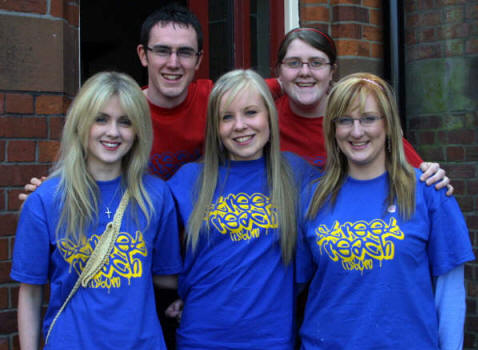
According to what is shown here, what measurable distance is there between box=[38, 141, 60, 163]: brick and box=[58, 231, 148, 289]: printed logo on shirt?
98cm

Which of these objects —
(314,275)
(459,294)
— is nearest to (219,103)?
(314,275)

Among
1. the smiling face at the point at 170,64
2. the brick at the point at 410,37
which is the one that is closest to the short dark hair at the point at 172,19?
the smiling face at the point at 170,64

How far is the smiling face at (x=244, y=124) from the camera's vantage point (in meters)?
2.43

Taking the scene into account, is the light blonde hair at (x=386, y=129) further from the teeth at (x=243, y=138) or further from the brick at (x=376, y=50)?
the brick at (x=376, y=50)

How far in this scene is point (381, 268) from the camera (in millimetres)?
2078

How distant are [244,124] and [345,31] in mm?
1863

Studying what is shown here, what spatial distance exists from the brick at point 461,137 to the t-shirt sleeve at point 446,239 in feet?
6.82

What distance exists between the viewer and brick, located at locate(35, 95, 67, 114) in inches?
116

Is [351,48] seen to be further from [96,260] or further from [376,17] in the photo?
[96,260]

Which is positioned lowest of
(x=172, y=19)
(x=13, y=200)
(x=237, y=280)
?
(x=237, y=280)

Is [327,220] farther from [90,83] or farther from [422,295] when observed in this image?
[90,83]

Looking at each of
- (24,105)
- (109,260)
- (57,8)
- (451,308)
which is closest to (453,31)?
(451,308)

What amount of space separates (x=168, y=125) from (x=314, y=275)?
3.67 feet

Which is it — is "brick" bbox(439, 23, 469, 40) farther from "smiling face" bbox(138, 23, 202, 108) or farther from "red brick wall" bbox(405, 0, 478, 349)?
"smiling face" bbox(138, 23, 202, 108)
